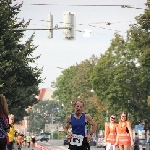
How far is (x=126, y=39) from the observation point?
8562 cm

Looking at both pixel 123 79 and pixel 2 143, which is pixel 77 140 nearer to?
pixel 2 143

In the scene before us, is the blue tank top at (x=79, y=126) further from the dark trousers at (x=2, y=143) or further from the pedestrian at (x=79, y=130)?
the dark trousers at (x=2, y=143)

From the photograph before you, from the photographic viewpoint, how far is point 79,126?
1554cm

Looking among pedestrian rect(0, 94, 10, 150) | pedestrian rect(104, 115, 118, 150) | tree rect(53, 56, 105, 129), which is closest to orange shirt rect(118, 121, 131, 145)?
pedestrian rect(104, 115, 118, 150)

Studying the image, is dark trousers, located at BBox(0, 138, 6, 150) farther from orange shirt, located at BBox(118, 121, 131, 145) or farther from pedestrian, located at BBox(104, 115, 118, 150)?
pedestrian, located at BBox(104, 115, 118, 150)

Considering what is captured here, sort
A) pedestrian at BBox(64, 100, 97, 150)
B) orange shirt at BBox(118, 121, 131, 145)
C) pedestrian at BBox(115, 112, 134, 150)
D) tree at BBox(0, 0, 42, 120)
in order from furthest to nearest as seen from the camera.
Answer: tree at BBox(0, 0, 42, 120), orange shirt at BBox(118, 121, 131, 145), pedestrian at BBox(115, 112, 134, 150), pedestrian at BBox(64, 100, 97, 150)

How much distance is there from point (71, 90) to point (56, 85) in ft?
47.0

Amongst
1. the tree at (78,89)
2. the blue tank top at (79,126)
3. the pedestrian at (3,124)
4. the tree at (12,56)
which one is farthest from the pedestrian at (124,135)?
the tree at (78,89)

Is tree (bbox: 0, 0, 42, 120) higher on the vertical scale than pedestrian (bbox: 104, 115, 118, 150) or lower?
higher

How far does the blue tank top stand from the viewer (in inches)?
609

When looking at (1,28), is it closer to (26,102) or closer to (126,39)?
(26,102)

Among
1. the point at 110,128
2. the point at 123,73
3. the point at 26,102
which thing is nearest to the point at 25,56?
the point at 26,102

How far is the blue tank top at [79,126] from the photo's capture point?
50.7 feet

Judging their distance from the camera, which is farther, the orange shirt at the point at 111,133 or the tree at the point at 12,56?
the tree at the point at 12,56
